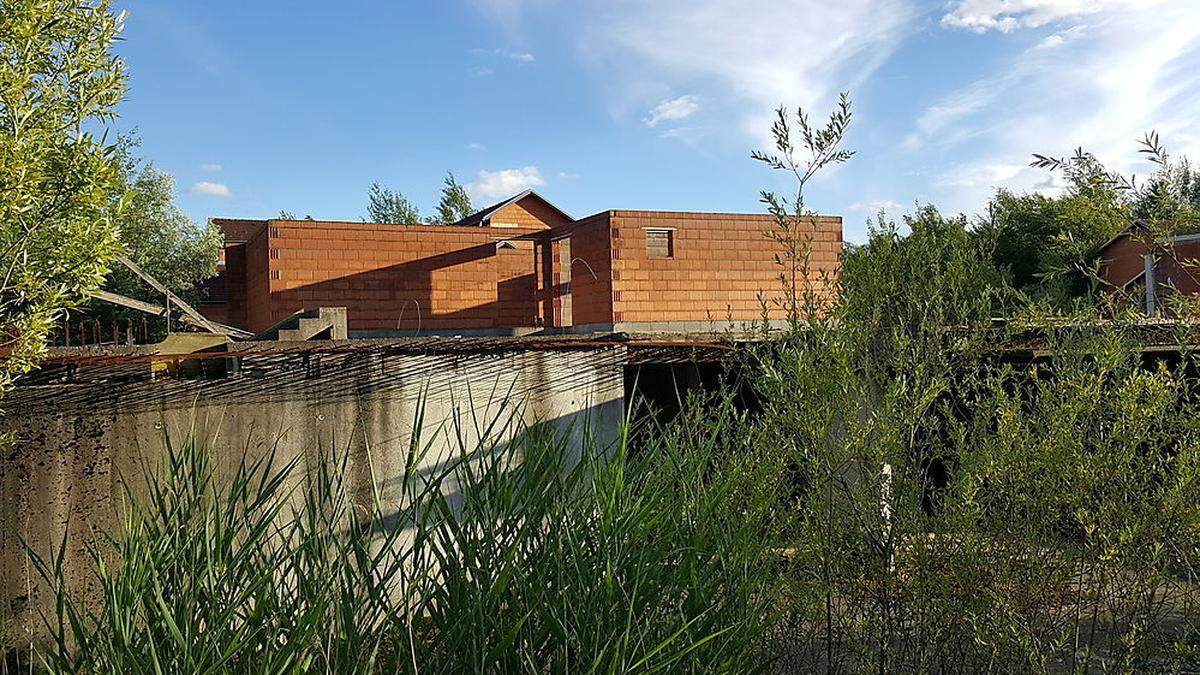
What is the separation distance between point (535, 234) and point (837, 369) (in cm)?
1344

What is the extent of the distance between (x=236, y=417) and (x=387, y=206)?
3517cm

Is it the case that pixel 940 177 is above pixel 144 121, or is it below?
below

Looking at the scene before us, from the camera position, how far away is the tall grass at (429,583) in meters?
2.29

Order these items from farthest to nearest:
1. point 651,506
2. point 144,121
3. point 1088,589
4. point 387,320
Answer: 1. point 144,121
2. point 387,320
3. point 1088,589
4. point 651,506

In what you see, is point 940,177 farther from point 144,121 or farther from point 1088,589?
point 144,121

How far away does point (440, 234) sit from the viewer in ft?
57.4

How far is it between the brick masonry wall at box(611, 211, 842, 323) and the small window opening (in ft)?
0.24

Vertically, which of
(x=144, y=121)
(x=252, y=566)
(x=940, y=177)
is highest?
(x=144, y=121)

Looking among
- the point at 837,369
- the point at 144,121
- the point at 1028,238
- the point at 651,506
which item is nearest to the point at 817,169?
the point at 837,369

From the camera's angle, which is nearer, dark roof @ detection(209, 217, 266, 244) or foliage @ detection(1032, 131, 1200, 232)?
foliage @ detection(1032, 131, 1200, 232)

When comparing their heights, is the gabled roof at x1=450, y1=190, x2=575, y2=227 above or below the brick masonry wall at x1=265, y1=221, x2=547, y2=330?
above

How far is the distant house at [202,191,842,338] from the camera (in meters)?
14.9

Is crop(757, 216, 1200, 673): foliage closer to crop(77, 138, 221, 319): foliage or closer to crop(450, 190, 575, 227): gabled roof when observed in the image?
crop(77, 138, 221, 319): foliage

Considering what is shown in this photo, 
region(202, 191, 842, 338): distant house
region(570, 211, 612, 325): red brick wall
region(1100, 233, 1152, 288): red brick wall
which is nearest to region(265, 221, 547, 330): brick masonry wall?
region(202, 191, 842, 338): distant house
